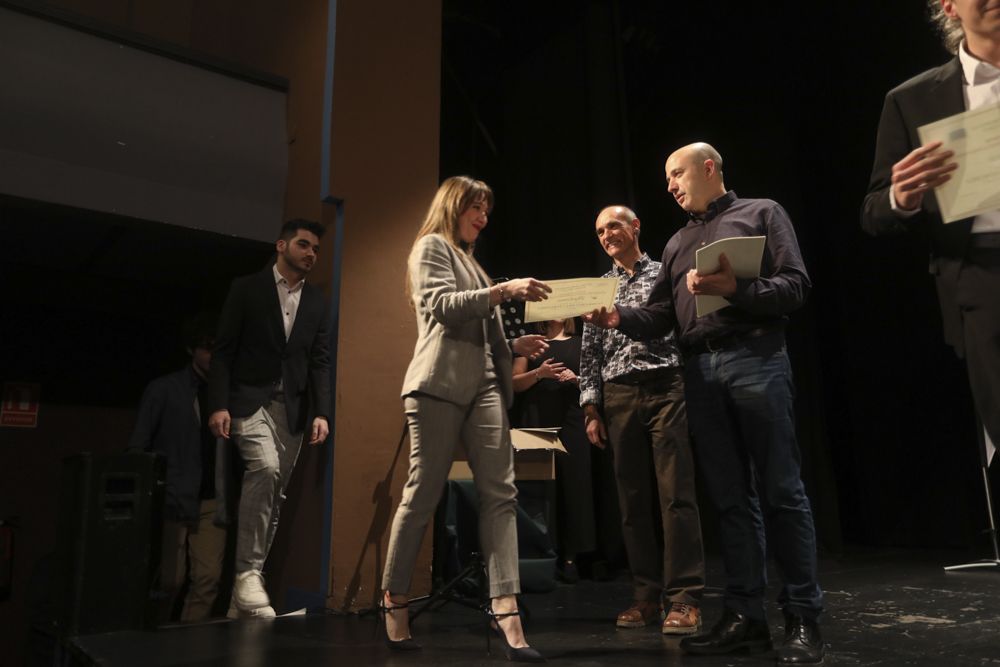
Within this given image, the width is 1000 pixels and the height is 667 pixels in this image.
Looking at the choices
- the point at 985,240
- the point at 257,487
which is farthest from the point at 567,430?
the point at 985,240

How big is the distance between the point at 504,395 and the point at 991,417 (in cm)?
145

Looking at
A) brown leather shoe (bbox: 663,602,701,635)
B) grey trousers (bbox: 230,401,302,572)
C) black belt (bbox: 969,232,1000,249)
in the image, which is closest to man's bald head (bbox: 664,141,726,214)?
black belt (bbox: 969,232,1000,249)

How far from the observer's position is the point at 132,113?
12.3ft

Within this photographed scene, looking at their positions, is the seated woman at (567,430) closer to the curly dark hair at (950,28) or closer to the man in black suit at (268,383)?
the man in black suit at (268,383)

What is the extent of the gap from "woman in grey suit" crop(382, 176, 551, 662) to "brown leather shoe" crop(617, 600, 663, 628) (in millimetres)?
560

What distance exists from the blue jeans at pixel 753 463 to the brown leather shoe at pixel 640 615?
1.68ft

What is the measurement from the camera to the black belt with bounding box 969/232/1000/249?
120 centimetres

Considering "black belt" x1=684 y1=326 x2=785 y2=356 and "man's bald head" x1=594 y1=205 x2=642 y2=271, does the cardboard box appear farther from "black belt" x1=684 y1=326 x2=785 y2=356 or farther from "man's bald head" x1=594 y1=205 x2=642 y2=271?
"black belt" x1=684 y1=326 x2=785 y2=356

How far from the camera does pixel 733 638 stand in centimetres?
215

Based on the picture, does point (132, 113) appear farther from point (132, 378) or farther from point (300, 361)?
point (132, 378)

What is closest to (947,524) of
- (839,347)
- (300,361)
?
(839,347)

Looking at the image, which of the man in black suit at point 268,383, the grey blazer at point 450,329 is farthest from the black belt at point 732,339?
the man in black suit at point 268,383

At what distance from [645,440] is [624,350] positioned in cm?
34

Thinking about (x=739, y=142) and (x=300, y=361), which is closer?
(x=300, y=361)
